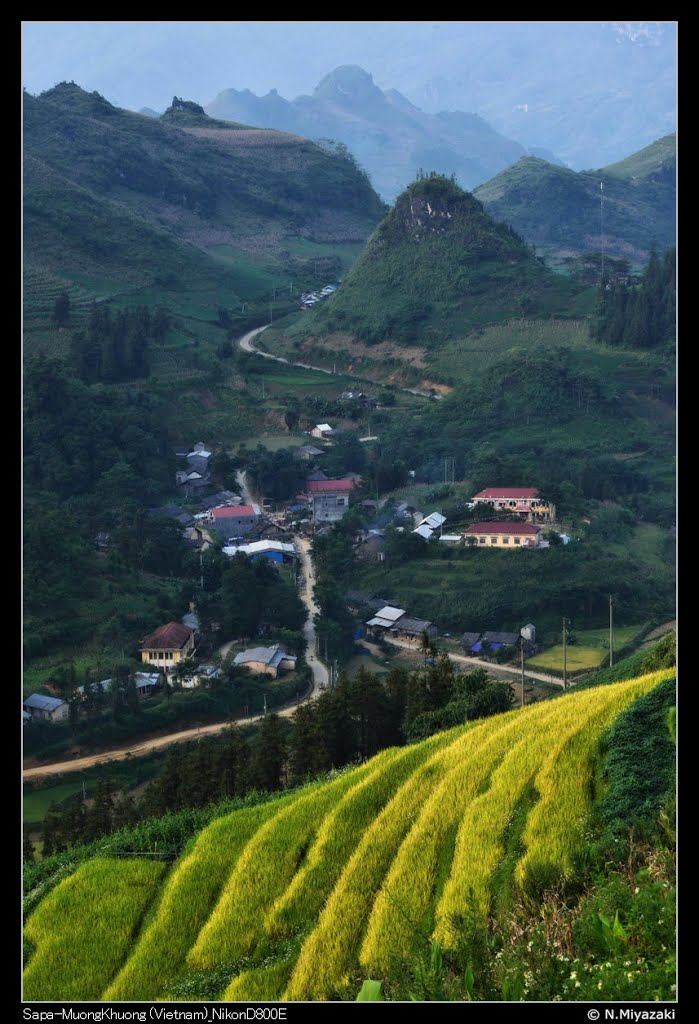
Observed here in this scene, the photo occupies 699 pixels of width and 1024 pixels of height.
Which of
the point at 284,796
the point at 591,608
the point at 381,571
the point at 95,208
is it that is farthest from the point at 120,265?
the point at 284,796

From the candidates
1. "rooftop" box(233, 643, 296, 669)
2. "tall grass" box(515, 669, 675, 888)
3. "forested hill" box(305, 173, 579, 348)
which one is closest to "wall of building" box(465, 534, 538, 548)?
"rooftop" box(233, 643, 296, 669)

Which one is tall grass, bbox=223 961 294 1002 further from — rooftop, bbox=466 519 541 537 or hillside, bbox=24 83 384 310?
hillside, bbox=24 83 384 310

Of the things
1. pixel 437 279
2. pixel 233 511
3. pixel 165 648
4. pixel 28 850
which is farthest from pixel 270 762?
pixel 437 279

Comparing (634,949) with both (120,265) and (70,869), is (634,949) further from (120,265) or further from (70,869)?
(120,265)

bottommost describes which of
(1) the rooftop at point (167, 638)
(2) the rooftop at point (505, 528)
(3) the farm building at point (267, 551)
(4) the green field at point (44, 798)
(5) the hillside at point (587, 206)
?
(4) the green field at point (44, 798)

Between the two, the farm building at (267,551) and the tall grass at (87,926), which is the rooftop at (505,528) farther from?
Answer: the tall grass at (87,926)

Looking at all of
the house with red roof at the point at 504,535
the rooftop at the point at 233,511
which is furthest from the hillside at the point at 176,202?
the house with red roof at the point at 504,535

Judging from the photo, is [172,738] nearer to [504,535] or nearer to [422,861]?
[504,535]
